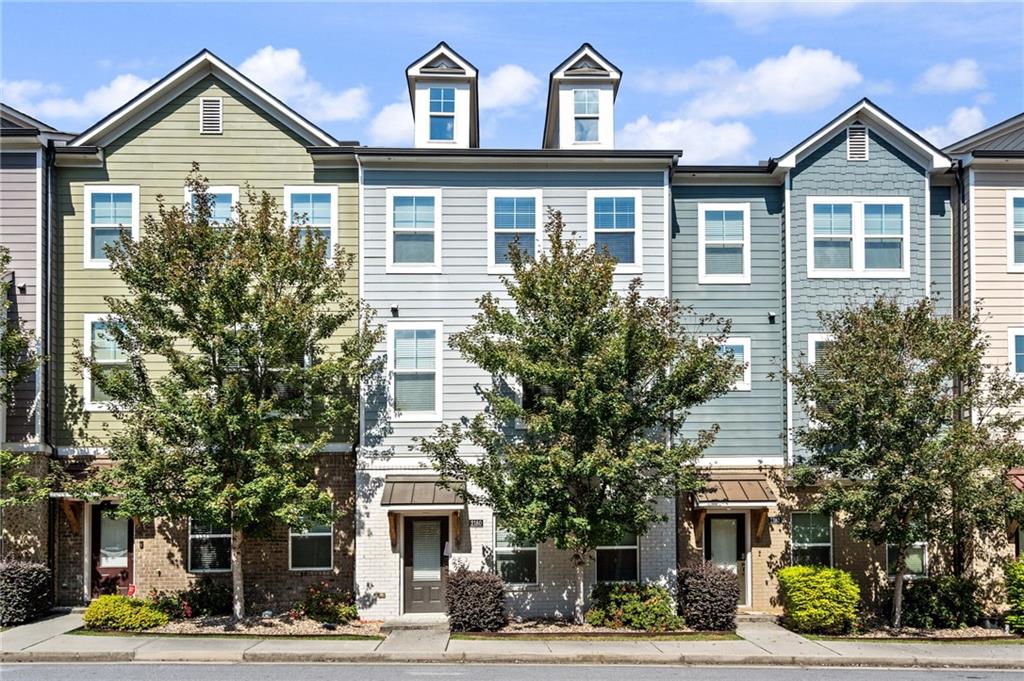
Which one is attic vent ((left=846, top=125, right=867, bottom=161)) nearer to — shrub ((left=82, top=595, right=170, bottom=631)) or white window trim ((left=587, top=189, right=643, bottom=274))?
white window trim ((left=587, top=189, right=643, bottom=274))

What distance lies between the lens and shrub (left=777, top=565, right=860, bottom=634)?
20672 mm

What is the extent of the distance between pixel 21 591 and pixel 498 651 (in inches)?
384

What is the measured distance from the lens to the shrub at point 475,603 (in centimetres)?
2047

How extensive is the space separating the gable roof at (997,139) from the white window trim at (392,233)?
13420mm

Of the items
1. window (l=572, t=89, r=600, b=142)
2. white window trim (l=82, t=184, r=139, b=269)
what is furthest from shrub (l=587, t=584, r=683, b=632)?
white window trim (l=82, t=184, r=139, b=269)

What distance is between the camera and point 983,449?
20.1 meters

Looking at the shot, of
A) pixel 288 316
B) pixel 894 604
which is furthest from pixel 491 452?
pixel 894 604

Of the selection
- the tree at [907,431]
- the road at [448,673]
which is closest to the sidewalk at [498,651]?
the road at [448,673]

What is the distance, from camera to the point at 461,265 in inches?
892

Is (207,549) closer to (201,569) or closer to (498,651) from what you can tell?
(201,569)

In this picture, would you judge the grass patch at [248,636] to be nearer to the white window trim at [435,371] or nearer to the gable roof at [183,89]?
the white window trim at [435,371]

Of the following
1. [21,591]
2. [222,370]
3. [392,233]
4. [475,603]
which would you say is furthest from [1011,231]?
[21,591]

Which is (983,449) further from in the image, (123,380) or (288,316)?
Result: (123,380)

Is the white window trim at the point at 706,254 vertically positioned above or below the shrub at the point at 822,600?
above
